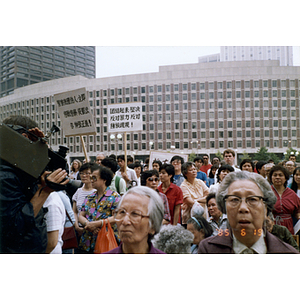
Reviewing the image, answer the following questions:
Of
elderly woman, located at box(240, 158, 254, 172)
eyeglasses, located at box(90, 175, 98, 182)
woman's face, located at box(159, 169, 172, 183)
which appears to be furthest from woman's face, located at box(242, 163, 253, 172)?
eyeglasses, located at box(90, 175, 98, 182)

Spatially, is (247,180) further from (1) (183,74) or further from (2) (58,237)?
(2) (58,237)

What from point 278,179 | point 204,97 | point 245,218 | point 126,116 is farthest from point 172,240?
point 204,97

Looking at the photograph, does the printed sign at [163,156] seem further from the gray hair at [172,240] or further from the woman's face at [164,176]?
the gray hair at [172,240]

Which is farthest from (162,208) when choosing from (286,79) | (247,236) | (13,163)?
(286,79)

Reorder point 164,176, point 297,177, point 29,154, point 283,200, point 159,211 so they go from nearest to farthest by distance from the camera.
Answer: point 29,154 → point 159,211 → point 283,200 → point 164,176 → point 297,177

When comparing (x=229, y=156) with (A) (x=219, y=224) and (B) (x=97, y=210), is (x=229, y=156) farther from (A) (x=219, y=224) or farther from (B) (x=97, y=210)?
(B) (x=97, y=210)

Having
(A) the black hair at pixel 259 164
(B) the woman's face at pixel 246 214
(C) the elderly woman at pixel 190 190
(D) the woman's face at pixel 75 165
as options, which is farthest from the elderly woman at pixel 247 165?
(D) the woman's face at pixel 75 165

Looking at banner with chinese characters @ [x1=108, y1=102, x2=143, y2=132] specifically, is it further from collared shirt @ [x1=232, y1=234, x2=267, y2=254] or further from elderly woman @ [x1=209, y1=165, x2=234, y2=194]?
collared shirt @ [x1=232, y1=234, x2=267, y2=254]
